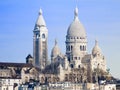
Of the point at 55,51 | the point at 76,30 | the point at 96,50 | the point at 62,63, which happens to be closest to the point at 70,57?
the point at 62,63

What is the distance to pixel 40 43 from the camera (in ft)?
379

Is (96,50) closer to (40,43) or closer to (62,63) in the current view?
(62,63)

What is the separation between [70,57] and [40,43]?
7.06m

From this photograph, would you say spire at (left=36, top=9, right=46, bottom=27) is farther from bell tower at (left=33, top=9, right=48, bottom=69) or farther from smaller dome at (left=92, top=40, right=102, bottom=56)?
smaller dome at (left=92, top=40, right=102, bottom=56)

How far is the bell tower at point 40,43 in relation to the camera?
114 metres

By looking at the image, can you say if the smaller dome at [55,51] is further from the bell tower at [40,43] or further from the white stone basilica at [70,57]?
the bell tower at [40,43]

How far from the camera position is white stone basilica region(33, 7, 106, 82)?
10594cm

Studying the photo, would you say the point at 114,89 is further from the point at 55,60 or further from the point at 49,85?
the point at 55,60

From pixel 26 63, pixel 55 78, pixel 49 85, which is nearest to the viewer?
pixel 49 85

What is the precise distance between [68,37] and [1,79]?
16881mm

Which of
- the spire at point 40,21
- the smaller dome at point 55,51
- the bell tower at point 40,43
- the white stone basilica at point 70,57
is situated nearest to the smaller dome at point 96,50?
the white stone basilica at point 70,57

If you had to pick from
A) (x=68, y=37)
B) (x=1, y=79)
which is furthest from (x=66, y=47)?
(x=1, y=79)

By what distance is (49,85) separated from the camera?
95.4 m

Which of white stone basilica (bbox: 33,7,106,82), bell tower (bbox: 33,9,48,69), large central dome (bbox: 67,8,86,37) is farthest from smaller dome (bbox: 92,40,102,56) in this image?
bell tower (bbox: 33,9,48,69)
